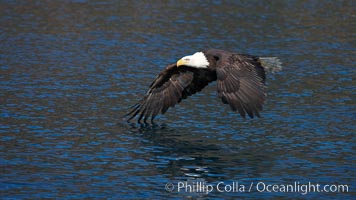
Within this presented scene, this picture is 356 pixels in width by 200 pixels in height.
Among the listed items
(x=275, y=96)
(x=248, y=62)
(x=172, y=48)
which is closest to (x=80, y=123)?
(x=248, y=62)

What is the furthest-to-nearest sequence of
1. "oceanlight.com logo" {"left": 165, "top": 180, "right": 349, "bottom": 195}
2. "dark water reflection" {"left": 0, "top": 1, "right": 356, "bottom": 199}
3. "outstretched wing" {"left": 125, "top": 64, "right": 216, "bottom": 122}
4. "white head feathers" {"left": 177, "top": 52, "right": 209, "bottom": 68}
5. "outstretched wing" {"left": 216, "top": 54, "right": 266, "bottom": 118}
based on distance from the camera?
"outstretched wing" {"left": 125, "top": 64, "right": 216, "bottom": 122}
"white head feathers" {"left": 177, "top": 52, "right": 209, "bottom": 68}
"outstretched wing" {"left": 216, "top": 54, "right": 266, "bottom": 118}
"dark water reflection" {"left": 0, "top": 1, "right": 356, "bottom": 199}
"oceanlight.com logo" {"left": 165, "top": 180, "right": 349, "bottom": 195}

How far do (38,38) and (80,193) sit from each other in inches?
477

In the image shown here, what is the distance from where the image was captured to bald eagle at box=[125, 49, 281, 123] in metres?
11.3

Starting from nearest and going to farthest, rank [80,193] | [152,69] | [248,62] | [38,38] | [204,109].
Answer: [80,193] < [248,62] < [204,109] < [152,69] < [38,38]

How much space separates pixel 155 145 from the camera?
12.3m

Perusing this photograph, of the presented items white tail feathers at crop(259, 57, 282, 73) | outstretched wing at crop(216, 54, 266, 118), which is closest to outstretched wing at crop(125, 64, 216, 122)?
white tail feathers at crop(259, 57, 282, 73)

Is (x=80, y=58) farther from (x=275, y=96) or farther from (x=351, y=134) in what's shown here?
(x=351, y=134)

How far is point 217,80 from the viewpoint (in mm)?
11727

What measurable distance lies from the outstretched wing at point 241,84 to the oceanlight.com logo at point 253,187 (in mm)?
1082

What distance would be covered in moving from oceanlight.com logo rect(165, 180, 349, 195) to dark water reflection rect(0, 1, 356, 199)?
122 mm

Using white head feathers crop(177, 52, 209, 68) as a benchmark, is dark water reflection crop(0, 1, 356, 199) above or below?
below

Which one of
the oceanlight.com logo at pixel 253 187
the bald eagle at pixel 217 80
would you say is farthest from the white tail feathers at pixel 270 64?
the oceanlight.com logo at pixel 253 187

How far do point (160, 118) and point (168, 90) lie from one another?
696mm

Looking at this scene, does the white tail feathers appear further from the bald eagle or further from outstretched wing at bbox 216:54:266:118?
outstretched wing at bbox 216:54:266:118
